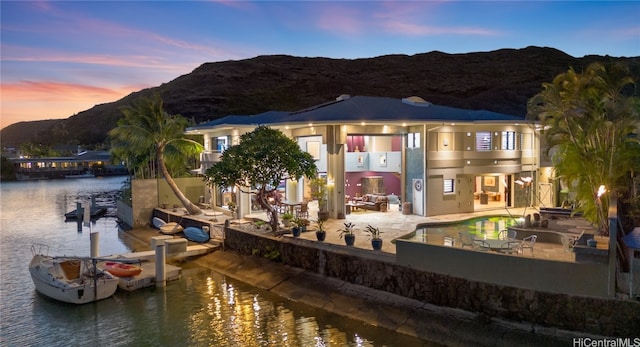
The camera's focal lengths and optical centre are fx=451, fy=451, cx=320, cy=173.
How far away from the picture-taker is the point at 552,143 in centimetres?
1994

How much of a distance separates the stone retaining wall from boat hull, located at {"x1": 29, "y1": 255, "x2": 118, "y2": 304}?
7290 millimetres

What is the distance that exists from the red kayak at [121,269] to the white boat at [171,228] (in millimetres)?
7785

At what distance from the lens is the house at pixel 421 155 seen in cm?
2645

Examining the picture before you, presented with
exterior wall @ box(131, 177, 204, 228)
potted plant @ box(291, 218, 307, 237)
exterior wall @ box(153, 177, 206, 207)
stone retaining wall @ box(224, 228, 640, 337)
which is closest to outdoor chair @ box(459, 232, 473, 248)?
stone retaining wall @ box(224, 228, 640, 337)

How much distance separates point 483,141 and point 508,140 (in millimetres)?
1952

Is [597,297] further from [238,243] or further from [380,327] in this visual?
[238,243]

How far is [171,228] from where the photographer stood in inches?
1164

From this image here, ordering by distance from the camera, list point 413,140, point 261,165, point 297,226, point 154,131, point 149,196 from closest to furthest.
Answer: point 297,226, point 261,165, point 413,140, point 154,131, point 149,196

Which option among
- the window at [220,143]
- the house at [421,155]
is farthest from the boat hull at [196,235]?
the window at [220,143]

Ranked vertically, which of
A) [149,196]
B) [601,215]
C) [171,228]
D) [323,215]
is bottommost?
[171,228]

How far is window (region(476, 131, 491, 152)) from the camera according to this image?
2816cm

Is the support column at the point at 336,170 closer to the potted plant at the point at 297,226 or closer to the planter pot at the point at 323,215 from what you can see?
the planter pot at the point at 323,215

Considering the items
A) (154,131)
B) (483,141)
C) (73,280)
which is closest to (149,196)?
(154,131)

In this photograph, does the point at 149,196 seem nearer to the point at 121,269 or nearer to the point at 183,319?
the point at 121,269
